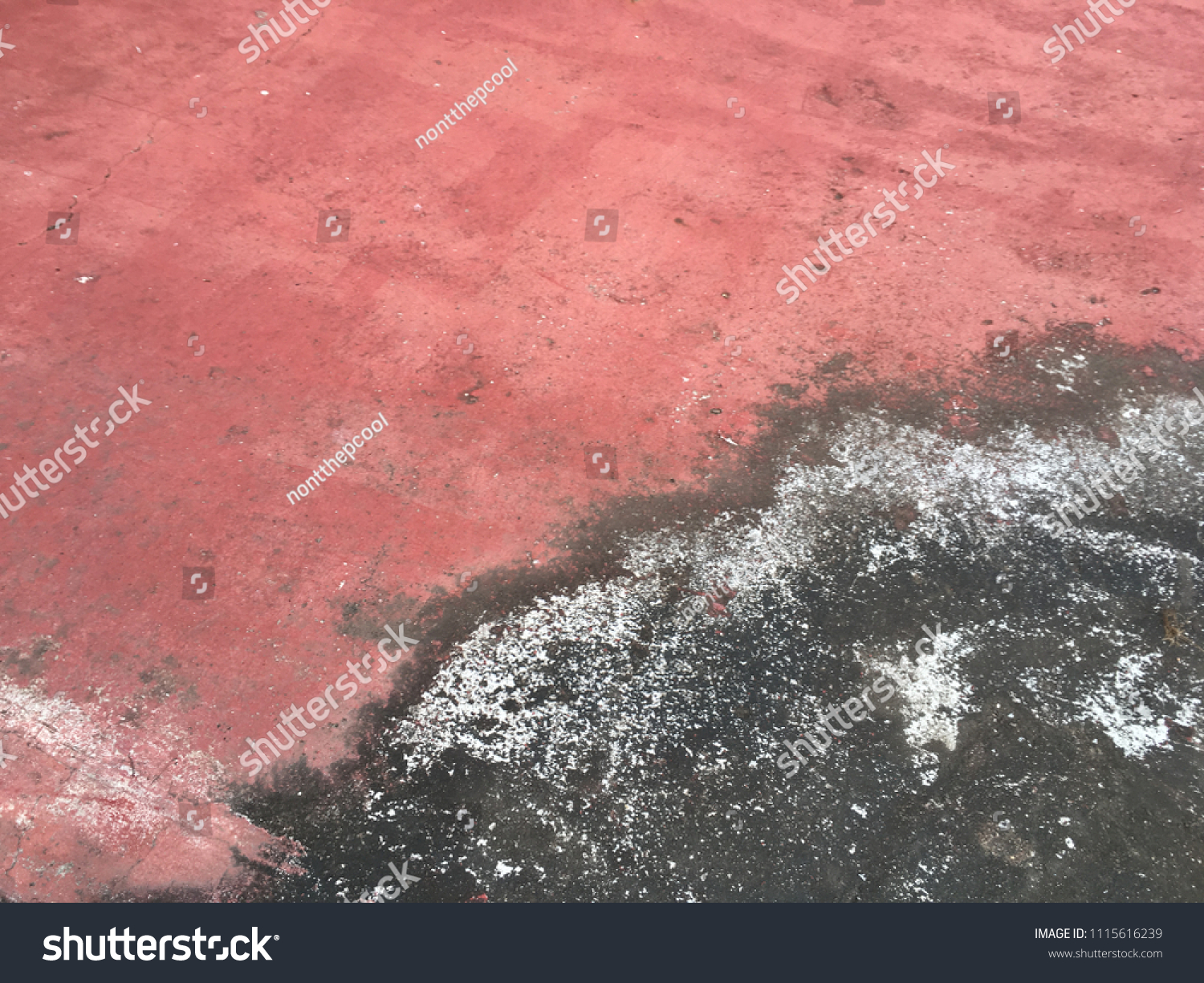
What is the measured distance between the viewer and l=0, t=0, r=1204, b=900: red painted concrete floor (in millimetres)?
4773

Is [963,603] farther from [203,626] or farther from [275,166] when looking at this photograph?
[275,166]

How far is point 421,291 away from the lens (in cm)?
680

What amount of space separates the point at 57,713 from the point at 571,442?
348 cm

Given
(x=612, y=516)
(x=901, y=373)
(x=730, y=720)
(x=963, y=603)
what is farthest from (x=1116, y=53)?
(x=730, y=720)

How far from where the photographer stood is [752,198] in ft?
24.7
